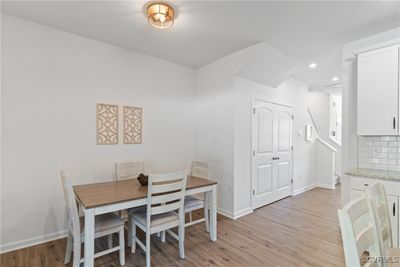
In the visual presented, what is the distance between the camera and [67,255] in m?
2.07

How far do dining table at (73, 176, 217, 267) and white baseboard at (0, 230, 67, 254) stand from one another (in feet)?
2.88

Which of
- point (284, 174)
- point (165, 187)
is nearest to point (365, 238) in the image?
point (165, 187)

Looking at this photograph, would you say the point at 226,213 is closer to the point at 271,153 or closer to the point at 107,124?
the point at 271,153

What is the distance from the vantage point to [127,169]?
9.47 ft

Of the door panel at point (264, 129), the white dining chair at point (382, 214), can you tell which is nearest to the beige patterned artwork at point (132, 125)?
the door panel at point (264, 129)

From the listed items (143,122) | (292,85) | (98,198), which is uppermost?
(292,85)

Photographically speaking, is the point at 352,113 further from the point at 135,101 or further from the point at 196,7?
the point at 135,101

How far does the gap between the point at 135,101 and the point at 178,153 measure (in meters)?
1.26

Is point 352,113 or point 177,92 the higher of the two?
point 177,92

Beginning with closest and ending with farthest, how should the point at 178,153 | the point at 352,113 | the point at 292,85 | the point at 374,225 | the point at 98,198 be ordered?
the point at 374,225 → the point at 98,198 → the point at 352,113 → the point at 178,153 → the point at 292,85

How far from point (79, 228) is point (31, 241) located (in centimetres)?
119

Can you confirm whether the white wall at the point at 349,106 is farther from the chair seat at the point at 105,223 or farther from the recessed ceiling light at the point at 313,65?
the chair seat at the point at 105,223

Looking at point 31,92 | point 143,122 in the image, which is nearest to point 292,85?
point 143,122

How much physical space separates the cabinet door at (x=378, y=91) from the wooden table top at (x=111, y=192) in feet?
7.04
